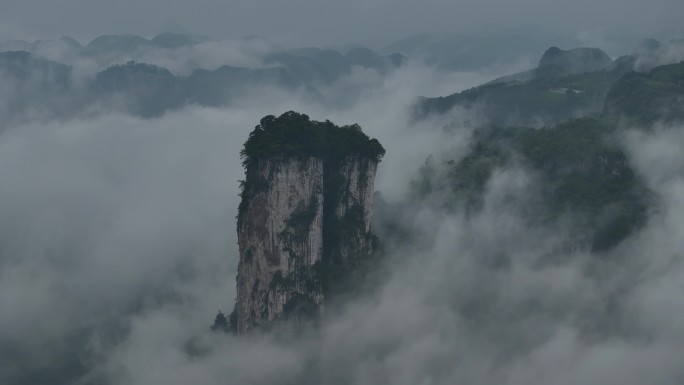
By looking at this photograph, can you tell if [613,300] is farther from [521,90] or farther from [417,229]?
[521,90]

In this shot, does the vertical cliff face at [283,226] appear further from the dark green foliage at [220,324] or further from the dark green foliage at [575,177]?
the dark green foliage at [575,177]

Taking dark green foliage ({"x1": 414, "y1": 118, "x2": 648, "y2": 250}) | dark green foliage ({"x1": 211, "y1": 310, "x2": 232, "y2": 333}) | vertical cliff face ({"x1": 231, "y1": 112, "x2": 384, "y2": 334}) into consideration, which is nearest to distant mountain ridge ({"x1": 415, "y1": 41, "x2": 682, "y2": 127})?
dark green foliage ({"x1": 414, "y1": 118, "x2": 648, "y2": 250})

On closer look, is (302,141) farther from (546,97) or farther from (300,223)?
(546,97)

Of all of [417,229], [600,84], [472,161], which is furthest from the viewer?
[600,84]

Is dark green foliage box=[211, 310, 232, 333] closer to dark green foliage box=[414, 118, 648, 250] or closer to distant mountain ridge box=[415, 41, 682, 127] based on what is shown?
dark green foliage box=[414, 118, 648, 250]

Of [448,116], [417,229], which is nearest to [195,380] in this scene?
[417,229]


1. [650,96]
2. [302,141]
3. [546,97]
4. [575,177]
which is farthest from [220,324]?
[546,97]
